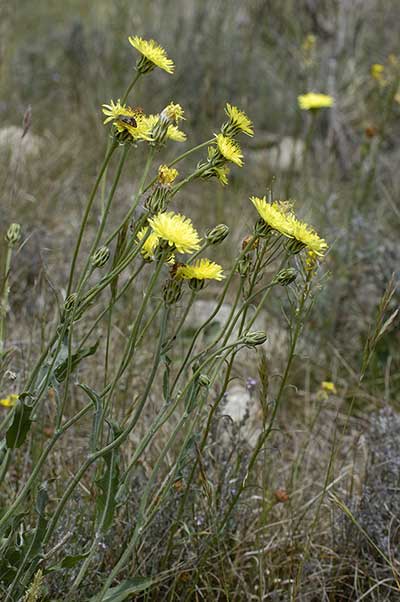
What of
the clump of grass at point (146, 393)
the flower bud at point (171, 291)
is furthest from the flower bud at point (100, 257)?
the flower bud at point (171, 291)

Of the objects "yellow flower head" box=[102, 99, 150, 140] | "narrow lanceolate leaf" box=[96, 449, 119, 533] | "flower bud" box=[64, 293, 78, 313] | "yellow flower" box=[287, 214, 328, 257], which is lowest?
"narrow lanceolate leaf" box=[96, 449, 119, 533]

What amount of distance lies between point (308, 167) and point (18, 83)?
5.89 ft

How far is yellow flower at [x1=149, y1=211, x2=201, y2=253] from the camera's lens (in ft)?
3.78

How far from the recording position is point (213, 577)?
1.82 m

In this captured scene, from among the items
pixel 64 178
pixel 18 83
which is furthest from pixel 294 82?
pixel 64 178

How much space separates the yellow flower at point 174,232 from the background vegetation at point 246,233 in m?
0.37

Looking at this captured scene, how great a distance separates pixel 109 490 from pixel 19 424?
17cm

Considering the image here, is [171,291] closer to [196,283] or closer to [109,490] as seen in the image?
[196,283]

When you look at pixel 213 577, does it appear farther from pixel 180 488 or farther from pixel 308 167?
pixel 308 167

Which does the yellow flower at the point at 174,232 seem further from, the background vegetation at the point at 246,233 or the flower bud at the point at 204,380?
the background vegetation at the point at 246,233

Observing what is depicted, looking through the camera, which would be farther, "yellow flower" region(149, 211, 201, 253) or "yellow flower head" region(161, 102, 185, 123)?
"yellow flower head" region(161, 102, 185, 123)

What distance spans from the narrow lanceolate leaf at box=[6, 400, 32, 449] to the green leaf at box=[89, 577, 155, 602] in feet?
0.99

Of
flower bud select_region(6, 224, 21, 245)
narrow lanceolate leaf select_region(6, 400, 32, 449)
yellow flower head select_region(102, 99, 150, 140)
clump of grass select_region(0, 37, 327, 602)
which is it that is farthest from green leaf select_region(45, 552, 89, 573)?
yellow flower head select_region(102, 99, 150, 140)

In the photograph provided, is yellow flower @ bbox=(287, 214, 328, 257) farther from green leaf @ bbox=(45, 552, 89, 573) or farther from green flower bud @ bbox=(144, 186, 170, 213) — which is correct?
green leaf @ bbox=(45, 552, 89, 573)
